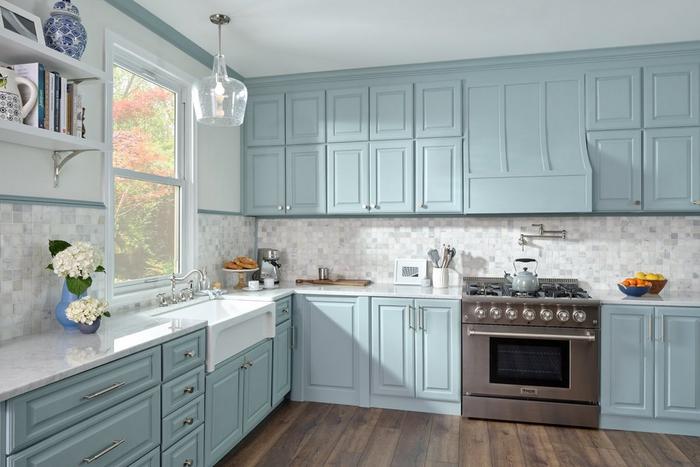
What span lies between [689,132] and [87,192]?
3.85 meters

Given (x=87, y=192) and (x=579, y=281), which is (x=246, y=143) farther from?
(x=579, y=281)

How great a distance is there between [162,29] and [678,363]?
13.0ft

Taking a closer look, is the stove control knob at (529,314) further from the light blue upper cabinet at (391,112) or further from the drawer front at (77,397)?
the drawer front at (77,397)

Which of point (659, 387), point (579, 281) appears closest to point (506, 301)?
point (579, 281)

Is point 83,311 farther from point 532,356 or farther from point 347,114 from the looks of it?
point 532,356

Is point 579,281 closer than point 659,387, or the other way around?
point 659,387

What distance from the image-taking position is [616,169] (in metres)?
3.48

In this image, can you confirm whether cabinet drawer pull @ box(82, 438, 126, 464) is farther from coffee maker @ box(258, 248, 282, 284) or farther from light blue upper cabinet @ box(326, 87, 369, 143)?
light blue upper cabinet @ box(326, 87, 369, 143)

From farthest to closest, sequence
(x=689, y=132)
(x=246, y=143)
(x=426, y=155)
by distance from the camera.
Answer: (x=246, y=143), (x=426, y=155), (x=689, y=132)

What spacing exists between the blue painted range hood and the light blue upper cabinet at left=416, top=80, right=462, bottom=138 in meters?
0.08

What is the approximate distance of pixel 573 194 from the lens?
11.4 ft

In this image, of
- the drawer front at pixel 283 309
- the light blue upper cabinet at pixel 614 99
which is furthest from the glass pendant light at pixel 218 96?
the light blue upper cabinet at pixel 614 99

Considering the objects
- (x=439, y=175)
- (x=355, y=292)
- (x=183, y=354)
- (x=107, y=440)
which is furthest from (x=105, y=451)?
(x=439, y=175)

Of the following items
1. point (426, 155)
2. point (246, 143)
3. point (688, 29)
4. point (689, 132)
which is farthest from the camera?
point (246, 143)
